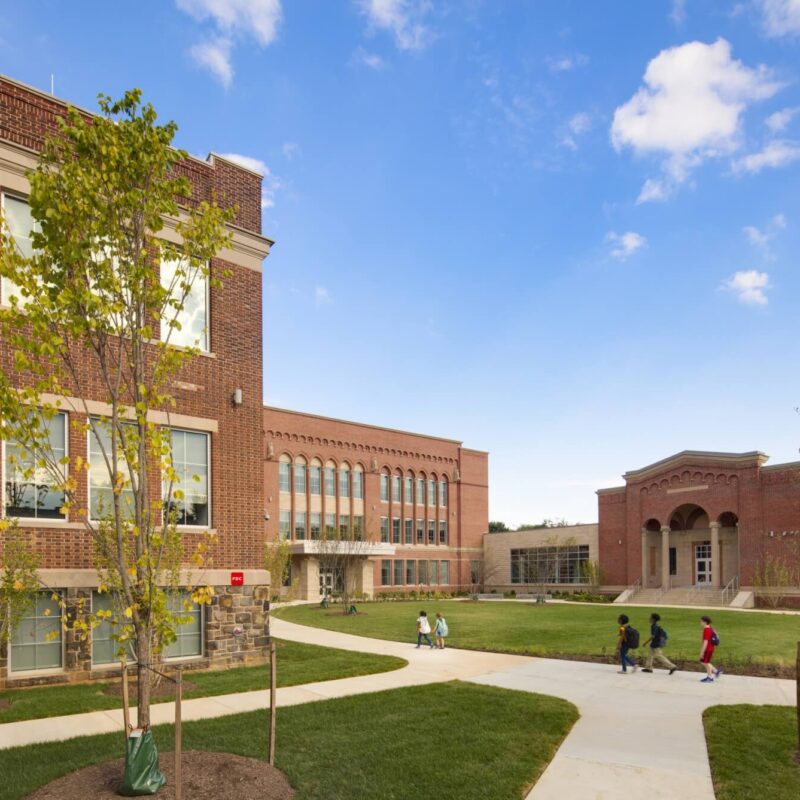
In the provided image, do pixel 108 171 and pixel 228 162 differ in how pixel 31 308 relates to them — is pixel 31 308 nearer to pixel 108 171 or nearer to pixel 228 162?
pixel 108 171

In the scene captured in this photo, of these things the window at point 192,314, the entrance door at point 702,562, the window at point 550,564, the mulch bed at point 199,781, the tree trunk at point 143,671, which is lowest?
the window at point 550,564

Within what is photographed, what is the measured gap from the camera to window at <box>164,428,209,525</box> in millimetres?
16047

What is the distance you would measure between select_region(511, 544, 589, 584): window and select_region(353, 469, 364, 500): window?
1454 cm

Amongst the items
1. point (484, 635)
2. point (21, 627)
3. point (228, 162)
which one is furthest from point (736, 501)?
point (21, 627)

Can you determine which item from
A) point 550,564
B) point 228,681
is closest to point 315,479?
point 550,564

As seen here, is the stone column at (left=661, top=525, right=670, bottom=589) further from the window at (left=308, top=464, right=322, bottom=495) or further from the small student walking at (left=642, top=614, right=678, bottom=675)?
the small student walking at (left=642, top=614, right=678, bottom=675)

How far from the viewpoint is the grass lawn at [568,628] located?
20.5 meters

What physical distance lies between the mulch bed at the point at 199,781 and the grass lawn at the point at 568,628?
13153 mm

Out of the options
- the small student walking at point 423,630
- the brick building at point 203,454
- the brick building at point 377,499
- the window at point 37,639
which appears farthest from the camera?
the brick building at point 377,499

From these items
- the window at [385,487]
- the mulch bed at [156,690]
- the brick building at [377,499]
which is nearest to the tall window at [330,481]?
the brick building at [377,499]

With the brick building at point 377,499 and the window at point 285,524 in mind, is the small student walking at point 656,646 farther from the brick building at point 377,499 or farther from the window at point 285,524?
the window at point 285,524

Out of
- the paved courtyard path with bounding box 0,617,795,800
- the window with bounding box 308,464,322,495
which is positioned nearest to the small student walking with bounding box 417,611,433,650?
the paved courtyard path with bounding box 0,617,795,800

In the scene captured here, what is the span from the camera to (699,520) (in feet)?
162

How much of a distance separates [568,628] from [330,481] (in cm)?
2976
